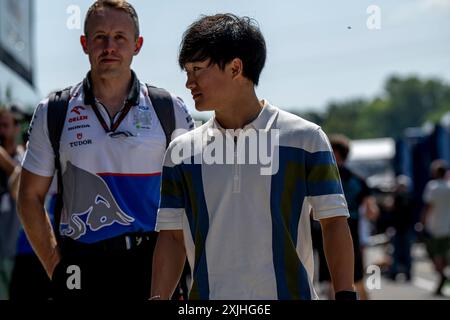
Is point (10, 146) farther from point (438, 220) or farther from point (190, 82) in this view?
point (438, 220)

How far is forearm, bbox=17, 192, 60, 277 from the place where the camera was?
16.4 ft

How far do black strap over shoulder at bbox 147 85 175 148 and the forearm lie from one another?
0.65m

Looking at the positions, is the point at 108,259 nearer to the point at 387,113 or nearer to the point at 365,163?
the point at 365,163

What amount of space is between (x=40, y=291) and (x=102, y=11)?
12.1 feet

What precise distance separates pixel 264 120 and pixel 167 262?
24.9 inches

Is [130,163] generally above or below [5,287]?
above

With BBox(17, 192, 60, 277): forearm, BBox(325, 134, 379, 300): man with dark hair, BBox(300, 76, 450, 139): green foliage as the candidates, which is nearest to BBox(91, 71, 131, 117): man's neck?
BBox(17, 192, 60, 277): forearm

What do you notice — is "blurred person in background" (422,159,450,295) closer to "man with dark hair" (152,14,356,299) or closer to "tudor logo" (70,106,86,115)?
"tudor logo" (70,106,86,115)

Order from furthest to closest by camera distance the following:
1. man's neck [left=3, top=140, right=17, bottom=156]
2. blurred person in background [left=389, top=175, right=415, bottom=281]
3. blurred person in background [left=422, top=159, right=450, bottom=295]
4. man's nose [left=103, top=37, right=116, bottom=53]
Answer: blurred person in background [left=389, top=175, right=415, bottom=281]
blurred person in background [left=422, top=159, right=450, bottom=295]
man's neck [left=3, top=140, right=17, bottom=156]
man's nose [left=103, top=37, right=116, bottom=53]

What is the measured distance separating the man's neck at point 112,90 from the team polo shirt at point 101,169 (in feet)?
0.27

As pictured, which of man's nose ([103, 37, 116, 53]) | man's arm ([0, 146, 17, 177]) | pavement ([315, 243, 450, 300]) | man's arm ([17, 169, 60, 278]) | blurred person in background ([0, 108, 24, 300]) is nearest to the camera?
man's nose ([103, 37, 116, 53])

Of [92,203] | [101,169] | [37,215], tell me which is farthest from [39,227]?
[101,169]
